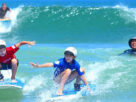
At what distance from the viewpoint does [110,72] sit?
984 centimetres

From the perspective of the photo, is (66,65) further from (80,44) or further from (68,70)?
(80,44)

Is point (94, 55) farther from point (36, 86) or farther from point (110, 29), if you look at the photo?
point (110, 29)

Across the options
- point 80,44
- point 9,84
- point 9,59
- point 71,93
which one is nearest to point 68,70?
point 71,93

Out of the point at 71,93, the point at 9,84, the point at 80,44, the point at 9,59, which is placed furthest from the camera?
the point at 80,44

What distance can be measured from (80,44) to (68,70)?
29.7 feet

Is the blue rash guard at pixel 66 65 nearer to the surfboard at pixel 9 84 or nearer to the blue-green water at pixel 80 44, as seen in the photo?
the blue-green water at pixel 80 44

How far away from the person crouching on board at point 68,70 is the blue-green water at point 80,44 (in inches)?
14.9

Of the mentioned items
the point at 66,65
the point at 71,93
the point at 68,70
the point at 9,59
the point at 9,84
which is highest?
the point at 9,59

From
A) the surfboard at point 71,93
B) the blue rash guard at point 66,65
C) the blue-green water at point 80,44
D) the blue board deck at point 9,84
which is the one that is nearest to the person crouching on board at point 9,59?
the blue board deck at point 9,84

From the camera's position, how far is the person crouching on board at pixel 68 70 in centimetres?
773

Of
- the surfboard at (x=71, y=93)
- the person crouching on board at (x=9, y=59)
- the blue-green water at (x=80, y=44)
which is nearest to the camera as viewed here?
the surfboard at (x=71, y=93)

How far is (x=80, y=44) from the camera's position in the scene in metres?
16.8

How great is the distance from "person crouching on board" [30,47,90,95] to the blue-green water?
38cm

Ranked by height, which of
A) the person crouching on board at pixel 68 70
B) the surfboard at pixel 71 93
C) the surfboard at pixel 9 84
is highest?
the person crouching on board at pixel 68 70
